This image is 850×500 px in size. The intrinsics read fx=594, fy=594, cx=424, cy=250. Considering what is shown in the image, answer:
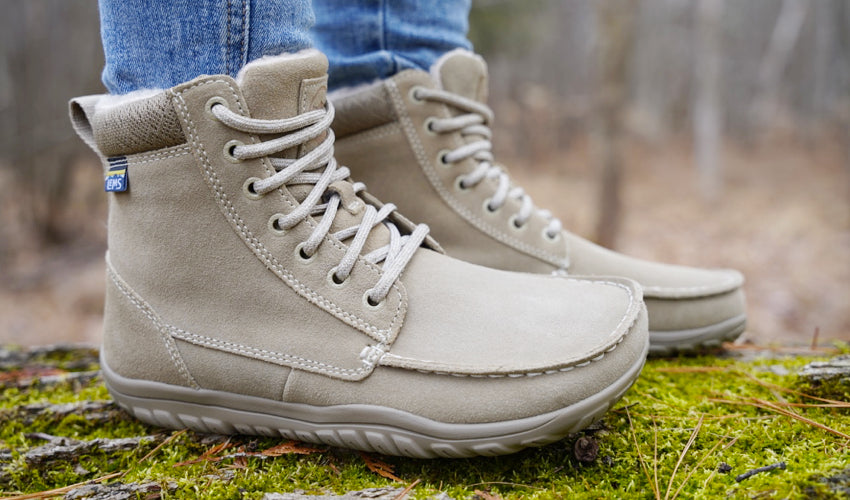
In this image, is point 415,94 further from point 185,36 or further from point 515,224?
point 185,36

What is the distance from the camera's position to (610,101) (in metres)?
6.33

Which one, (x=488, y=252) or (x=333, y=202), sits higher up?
(x=333, y=202)

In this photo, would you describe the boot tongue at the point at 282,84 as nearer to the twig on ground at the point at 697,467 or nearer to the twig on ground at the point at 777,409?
the twig on ground at the point at 697,467

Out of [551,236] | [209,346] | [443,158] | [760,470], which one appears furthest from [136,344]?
[760,470]

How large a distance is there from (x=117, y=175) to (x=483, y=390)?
0.88m

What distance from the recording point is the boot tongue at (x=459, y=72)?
167 centimetres

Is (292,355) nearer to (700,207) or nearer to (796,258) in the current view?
(796,258)

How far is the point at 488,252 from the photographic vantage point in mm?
1670

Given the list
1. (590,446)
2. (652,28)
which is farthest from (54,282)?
(652,28)

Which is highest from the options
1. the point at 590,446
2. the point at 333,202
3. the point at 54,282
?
the point at 333,202

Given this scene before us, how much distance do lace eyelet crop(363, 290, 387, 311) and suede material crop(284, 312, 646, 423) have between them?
4.8 inches

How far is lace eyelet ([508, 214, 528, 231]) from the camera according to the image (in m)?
1.68

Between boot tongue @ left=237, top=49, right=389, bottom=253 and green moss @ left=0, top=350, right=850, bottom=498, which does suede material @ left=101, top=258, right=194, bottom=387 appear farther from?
boot tongue @ left=237, top=49, right=389, bottom=253

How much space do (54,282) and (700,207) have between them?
10.9 meters
